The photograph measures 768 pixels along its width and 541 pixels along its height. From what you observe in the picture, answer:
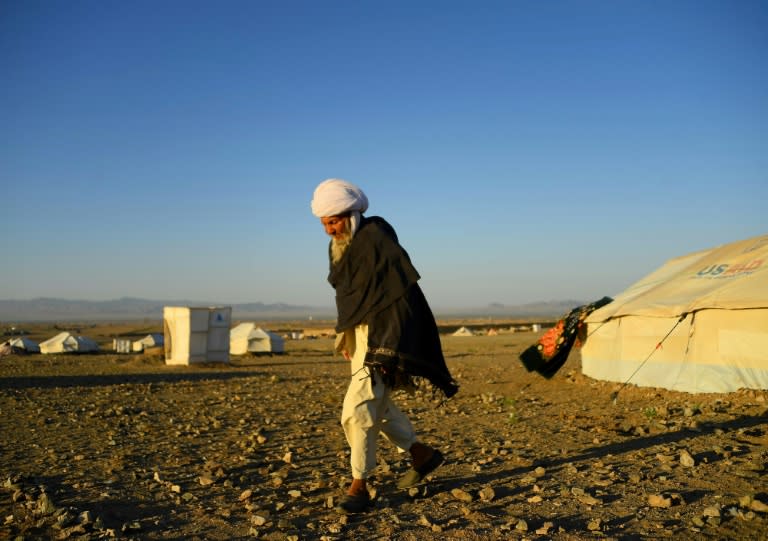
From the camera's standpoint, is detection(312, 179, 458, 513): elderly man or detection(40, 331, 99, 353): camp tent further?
detection(40, 331, 99, 353): camp tent

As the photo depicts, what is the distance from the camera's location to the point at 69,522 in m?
3.74

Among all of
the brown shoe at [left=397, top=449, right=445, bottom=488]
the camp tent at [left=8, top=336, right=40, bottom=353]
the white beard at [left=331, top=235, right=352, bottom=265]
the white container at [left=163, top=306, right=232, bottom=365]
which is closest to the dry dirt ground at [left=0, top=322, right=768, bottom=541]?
the brown shoe at [left=397, top=449, right=445, bottom=488]

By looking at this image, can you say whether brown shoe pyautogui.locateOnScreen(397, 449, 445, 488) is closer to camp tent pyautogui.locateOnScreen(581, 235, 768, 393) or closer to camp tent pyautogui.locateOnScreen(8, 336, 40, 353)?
camp tent pyautogui.locateOnScreen(581, 235, 768, 393)

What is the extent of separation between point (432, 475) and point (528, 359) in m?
7.71

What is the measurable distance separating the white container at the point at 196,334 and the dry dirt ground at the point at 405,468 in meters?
10.0

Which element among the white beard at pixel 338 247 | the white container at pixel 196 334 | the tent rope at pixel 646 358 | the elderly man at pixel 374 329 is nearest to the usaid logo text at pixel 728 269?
the tent rope at pixel 646 358

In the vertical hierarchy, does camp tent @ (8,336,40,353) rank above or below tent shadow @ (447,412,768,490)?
below

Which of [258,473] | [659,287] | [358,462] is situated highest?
[659,287]

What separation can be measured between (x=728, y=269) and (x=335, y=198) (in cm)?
807

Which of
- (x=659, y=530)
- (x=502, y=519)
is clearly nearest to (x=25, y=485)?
(x=502, y=519)

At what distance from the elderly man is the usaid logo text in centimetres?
691

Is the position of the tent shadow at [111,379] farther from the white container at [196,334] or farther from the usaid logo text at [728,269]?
the usaid logo text at [728,269]

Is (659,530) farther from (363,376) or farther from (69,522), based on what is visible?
(69,522)

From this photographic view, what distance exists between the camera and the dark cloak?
14.0ft
